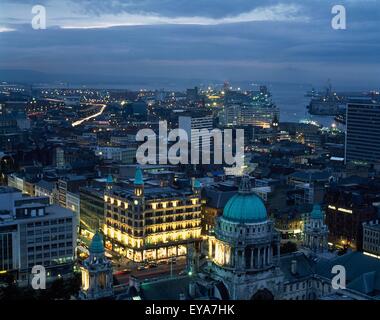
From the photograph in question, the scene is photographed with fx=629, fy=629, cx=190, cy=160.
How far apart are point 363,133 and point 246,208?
102 ft

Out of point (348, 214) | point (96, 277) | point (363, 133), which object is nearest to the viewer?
point (96, 277)

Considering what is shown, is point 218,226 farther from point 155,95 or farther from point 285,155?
point 155,95

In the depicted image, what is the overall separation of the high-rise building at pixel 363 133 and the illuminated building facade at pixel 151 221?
23.3 m

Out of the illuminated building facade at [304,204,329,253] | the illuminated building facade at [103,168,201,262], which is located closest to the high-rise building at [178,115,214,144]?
the illuminated building facade at [103,168,201,262]

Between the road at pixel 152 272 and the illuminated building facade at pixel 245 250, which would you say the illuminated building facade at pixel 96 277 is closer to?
the illuminated building facade at pixel 245 250

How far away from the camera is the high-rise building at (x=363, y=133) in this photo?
42906 mm

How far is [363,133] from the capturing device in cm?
4362

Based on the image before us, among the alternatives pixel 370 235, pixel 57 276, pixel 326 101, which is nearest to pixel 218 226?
pixel 57 276

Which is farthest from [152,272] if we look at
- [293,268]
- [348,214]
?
[348,214]

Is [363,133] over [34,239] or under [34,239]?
over

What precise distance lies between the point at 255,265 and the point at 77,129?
42697mm

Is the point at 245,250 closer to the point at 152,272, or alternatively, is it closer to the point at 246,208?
the point at 246,208

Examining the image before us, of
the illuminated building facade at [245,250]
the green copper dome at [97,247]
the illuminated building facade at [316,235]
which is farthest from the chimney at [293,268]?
the green copper dome at [97,247]

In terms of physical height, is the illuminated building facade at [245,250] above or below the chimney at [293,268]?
above
